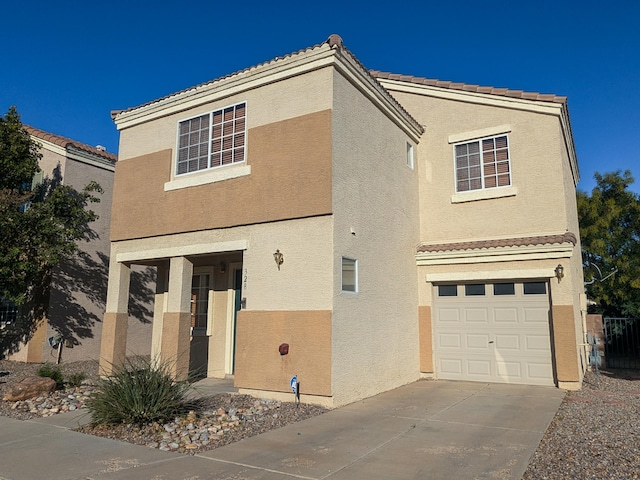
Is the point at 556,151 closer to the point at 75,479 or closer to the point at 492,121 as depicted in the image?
the point at 492,121

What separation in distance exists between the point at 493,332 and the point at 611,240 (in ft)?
51.0

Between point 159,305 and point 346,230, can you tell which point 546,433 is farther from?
point 159,305

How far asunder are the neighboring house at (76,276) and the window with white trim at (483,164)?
36.3 ft

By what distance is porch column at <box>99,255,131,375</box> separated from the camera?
11.8 metres

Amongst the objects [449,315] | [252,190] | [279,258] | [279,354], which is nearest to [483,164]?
[449,315]

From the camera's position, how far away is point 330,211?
29.9 ft

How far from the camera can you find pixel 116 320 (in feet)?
38.7

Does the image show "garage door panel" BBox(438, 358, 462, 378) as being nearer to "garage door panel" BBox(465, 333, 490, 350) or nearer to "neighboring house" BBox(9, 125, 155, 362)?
"garage door panel" BBox(465, 333, 490, 350)

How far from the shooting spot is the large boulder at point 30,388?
364 inches

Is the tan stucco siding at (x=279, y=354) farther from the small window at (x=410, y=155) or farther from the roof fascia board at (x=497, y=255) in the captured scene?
the small window at (x=410, y=155)

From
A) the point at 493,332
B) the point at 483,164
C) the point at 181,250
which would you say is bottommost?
the point at 493,332


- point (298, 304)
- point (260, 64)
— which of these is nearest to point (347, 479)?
point (298, 304)

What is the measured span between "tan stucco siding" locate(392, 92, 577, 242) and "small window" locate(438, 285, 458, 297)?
1.25 m

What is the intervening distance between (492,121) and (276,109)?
239 inches
